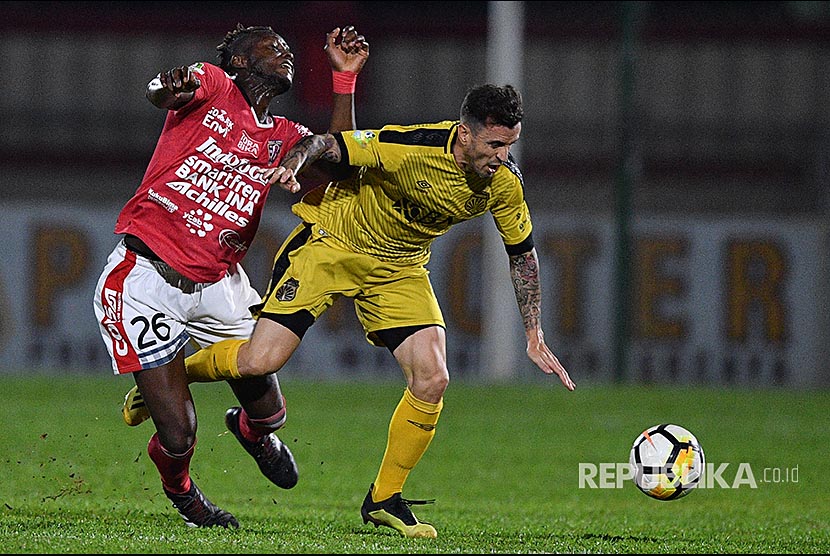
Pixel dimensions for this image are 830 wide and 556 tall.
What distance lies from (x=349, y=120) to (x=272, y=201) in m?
11.2

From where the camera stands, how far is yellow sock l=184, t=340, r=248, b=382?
585 cm

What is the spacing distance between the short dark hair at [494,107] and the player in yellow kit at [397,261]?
0.02 metres

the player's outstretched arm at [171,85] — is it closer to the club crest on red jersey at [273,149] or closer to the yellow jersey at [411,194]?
the club crest on red jersey at [273,149]

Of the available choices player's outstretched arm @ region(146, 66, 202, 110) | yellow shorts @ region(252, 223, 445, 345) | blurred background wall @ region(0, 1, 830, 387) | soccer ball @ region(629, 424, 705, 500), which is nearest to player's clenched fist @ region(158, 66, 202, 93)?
player's outstretched arm @ region(146, 66, 202, 110)

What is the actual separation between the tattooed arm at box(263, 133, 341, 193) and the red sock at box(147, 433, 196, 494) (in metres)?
1.29

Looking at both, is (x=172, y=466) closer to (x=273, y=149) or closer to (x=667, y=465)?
(x=273, y=149)

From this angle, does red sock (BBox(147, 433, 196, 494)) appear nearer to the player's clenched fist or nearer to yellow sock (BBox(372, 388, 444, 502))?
yellow sock (BBox(372, 388, 444, 502))

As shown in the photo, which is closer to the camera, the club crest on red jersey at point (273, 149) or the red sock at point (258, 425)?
the club crest on red jersey at point (273, 149)

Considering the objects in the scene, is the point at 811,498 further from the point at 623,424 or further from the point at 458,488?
the point at 623,424

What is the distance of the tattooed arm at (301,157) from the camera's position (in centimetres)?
529

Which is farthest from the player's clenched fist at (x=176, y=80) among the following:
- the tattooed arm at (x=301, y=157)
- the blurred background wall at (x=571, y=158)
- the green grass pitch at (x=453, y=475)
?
the blurred background wall at (x=571, y=158)

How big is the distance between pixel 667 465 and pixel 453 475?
9.51 ft

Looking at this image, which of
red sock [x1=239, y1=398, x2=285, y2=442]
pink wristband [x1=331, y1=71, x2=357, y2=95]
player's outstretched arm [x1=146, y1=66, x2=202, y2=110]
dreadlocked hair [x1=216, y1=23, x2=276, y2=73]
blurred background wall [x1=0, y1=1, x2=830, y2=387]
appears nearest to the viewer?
player's outstretched arm [x1=146, y1=66, x2=202, y2=110]

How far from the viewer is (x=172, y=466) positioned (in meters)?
5.74
